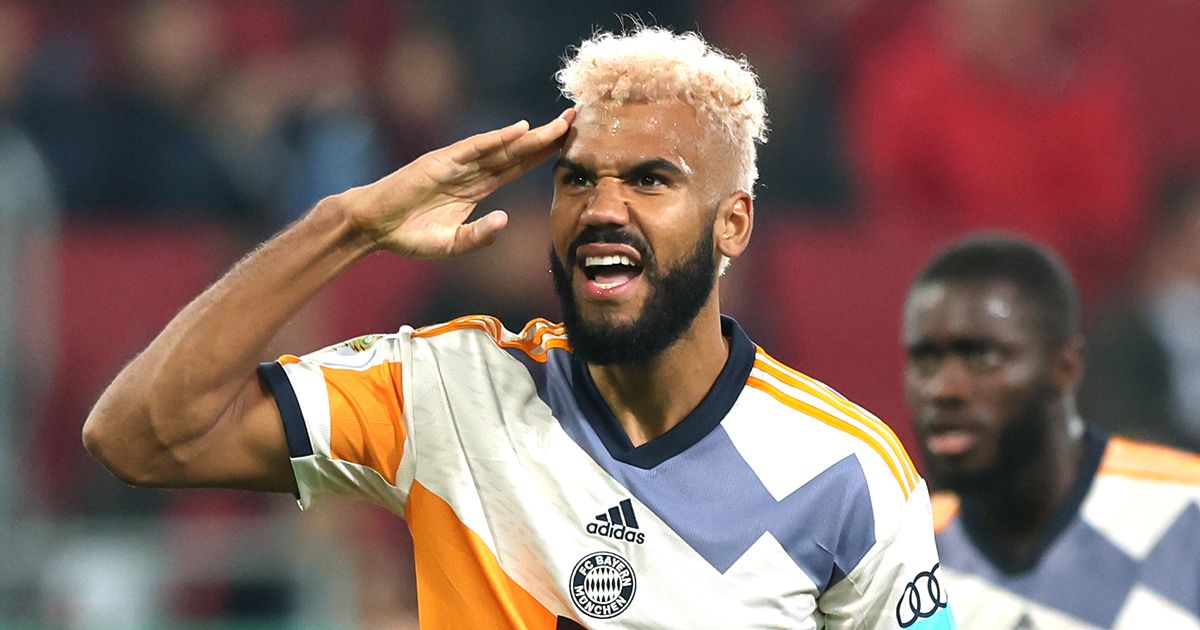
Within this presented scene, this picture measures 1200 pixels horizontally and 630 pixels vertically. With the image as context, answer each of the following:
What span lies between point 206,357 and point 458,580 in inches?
26.0

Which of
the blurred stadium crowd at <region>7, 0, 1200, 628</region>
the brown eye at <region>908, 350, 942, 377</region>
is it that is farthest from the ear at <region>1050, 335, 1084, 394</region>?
the blurred stadium crowd at <region>7, 0, 1200, 628</region>

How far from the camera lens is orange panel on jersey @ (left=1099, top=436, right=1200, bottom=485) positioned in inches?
183

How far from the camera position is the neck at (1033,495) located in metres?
4.72

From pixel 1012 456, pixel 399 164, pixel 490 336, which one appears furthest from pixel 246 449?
pixel 399 164

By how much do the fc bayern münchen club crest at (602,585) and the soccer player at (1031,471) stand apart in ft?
4.80

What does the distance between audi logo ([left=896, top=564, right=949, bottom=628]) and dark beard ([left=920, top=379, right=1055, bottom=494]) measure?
1.18 m

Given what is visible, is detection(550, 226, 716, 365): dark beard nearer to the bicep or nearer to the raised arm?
the raised arm

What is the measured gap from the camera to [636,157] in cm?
350

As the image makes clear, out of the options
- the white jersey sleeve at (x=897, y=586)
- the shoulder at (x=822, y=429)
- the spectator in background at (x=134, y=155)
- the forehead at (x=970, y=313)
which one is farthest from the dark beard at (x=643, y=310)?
the spectator in background at (x=134, y=155)

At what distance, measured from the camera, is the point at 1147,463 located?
4719mm

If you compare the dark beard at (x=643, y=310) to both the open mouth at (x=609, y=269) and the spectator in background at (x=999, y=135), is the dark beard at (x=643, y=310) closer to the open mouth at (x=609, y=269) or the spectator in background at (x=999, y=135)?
the open mouth at (x=609, y=269)

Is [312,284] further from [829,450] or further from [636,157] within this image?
[829,450]

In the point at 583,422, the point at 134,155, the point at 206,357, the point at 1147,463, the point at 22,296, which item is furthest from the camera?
the point at 134,155

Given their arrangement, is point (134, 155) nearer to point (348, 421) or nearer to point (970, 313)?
point (970, 313)
